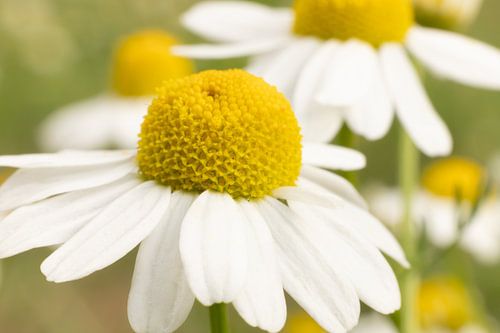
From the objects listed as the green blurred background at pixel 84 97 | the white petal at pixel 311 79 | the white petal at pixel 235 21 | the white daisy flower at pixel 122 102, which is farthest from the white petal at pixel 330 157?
the green blurred background at pixel 84 97

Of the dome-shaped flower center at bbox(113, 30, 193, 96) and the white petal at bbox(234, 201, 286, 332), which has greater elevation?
the white petal at bbox(234, 201, 286, 332)

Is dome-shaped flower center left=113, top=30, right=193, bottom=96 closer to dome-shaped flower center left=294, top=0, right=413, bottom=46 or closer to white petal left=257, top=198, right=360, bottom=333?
dome-shaped flower center left=294, top=0, right=413, bottom=46

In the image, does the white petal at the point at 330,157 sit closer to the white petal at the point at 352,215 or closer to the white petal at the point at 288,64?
the white petal at the point at 352,215

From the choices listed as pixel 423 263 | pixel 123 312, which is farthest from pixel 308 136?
pixel 123 312

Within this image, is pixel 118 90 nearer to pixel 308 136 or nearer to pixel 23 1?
pixel 23 1

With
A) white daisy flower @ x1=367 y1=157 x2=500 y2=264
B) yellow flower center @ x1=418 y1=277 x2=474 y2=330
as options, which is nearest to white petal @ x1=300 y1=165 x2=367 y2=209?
yellow flower center @ x1=418 y1=277 x2=474 y2=330

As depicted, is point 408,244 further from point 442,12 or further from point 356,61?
point 442,12
